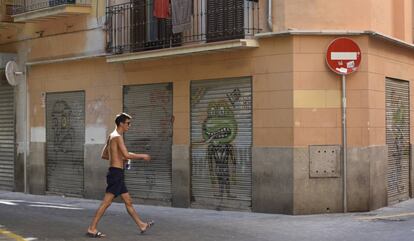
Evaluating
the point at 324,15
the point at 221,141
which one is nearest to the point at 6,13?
the point at 221,141

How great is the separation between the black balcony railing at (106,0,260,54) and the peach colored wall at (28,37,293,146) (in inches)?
16.7

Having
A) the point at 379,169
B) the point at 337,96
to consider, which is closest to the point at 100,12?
the point at 337,96

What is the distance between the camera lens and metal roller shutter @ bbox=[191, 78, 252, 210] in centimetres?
1291

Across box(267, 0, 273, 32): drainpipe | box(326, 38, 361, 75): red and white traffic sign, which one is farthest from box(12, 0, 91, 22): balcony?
box(326, 38, 361, 75): red and white traffic sign

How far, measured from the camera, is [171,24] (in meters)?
14.2

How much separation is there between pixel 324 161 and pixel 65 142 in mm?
7591

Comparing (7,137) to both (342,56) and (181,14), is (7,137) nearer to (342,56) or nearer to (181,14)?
(181,14)

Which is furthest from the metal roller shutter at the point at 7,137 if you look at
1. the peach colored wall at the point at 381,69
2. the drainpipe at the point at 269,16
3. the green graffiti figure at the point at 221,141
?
the peach colored wall at the point at 381,69

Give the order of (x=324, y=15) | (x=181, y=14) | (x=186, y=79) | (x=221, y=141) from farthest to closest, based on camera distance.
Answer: (x=186, y=79)
(x=181, y=14)
(x=221, y=141)
(x=324, y=15)

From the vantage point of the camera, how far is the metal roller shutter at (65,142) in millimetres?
16344

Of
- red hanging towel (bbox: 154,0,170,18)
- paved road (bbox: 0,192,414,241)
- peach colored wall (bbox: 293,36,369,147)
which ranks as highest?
red hanging towel (bbox: 154,0,170,18)

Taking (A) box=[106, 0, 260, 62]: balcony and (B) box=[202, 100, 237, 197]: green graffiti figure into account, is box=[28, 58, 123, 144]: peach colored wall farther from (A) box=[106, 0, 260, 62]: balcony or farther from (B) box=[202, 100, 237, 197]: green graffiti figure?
(B) box=[202, 100, 237, 197]: green graffiti figure

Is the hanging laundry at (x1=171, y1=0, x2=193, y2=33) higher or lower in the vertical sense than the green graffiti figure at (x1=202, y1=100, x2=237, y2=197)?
higher

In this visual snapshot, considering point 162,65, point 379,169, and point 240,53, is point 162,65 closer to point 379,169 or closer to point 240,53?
point 240,53
